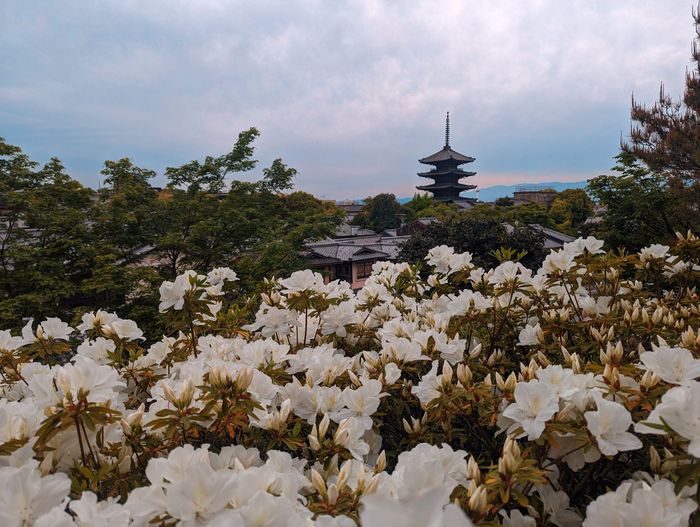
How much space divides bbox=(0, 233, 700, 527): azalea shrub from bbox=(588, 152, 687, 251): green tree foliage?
8884mm

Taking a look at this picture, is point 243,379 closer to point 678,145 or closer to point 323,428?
point 323,428

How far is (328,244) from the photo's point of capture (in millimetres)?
16750

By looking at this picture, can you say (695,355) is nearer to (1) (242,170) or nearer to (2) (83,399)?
(2) (83,399)

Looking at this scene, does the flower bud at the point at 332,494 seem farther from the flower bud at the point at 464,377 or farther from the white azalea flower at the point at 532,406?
the flower bud at the point at 464,377

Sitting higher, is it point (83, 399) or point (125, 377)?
point (83, 399)

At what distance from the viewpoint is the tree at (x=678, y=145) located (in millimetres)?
7566

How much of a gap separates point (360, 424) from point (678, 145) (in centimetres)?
913

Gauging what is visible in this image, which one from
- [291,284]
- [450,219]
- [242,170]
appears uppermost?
[242,170]

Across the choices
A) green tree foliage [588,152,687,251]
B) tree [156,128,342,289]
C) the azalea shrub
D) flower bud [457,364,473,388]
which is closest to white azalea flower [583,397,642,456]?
the azalea shrub

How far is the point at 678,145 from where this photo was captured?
776cm

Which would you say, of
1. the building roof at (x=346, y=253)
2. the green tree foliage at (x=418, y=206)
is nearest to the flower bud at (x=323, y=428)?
the building roof at (x=346, y=253)

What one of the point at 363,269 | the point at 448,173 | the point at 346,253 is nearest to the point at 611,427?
the point at 346,253

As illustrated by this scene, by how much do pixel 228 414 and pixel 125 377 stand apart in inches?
27.8

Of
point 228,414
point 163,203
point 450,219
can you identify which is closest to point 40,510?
point 228,414
